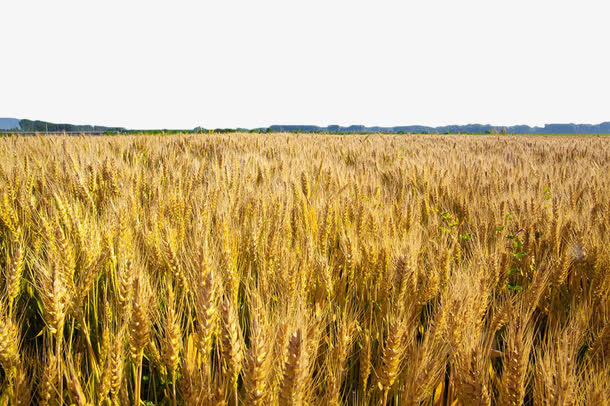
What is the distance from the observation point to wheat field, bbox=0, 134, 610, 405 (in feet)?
2.77

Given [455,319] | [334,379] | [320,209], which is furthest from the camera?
[320,209]

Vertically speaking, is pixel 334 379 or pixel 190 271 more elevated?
pixel 190 271

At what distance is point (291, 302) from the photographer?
109 centimetres

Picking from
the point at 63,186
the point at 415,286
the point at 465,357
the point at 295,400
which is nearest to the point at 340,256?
the point at 415,286

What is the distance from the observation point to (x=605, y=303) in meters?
1.30

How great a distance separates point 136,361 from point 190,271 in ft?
1.16

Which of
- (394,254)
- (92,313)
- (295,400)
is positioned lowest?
(92,313)

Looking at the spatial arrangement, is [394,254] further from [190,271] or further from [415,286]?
[190,271]

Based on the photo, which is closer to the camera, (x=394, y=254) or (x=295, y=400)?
(x=295, y=400)

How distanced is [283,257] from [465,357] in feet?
2.26

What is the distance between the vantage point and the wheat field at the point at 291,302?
2.77ft

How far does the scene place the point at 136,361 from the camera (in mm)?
874

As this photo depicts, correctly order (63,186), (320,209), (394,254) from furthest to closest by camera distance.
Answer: (63,186)
(320,209)
(394,254)

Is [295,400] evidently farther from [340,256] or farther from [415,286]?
[340,256]
